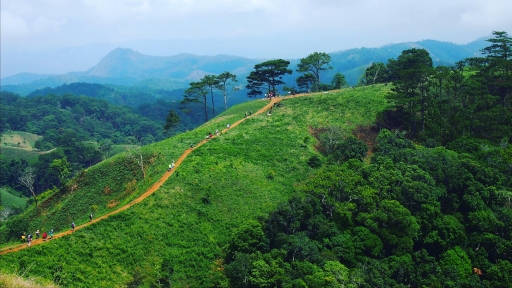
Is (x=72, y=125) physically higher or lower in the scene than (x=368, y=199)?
lower

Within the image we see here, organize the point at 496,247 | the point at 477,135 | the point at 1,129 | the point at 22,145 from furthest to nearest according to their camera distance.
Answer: the point at 1,129 < the point at 22,145 < the point at 477,135 < the point at 496,247

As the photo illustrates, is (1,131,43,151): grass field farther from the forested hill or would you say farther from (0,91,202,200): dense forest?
the forested hill

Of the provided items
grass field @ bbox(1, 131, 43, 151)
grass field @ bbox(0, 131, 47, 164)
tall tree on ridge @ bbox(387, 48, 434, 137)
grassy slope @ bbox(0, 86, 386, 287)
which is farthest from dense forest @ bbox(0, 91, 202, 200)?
tall tree on ridge @ bbox(387, 48, 434, 137)

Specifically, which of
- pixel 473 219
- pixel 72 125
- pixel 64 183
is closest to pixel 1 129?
pixel 72 125

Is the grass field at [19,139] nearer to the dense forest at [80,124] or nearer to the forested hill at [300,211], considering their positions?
the dense forest at [80,124]

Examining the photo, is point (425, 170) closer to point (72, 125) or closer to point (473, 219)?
point (473, 219)

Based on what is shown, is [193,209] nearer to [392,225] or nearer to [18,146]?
[392,225]
